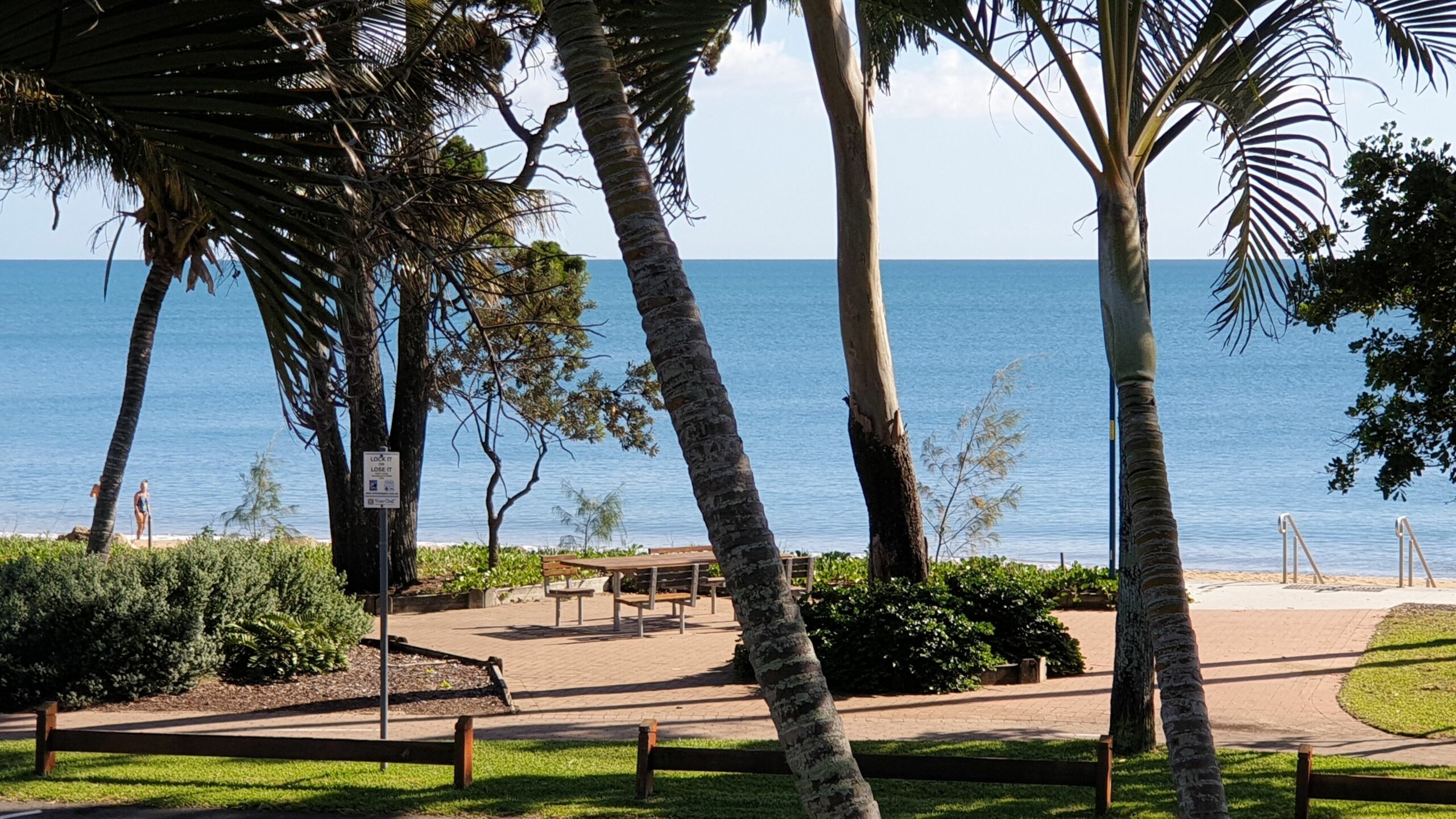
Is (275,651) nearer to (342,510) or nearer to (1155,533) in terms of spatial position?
(342,510)

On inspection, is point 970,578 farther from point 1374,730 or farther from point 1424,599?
point 1424,599

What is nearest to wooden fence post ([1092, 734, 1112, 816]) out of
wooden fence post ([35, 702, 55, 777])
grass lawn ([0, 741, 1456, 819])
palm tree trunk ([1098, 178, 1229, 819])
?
grass lawn ([0, 741, 1456, 819])

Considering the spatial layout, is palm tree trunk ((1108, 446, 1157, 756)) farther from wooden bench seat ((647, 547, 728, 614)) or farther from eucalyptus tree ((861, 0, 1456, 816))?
wooden bench seat ((647, 547, 728, 614))

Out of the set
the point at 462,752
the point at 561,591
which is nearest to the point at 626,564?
the point at 561,591

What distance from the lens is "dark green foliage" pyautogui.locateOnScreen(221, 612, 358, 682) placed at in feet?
41.5

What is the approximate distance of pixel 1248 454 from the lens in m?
60.2

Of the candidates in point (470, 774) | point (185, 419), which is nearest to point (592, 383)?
point (470, 774)

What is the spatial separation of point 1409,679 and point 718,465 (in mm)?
11399

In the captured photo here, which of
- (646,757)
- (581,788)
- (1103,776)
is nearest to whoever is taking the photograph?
(1103,776)

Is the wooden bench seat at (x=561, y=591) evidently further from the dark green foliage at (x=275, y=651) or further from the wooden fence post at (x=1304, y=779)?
the wooden fence post at (x=1304, y=779)

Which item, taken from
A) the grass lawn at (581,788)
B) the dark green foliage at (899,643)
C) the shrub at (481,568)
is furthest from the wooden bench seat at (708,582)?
the grass lawn at (581,788)

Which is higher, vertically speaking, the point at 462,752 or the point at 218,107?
the point at 218,107

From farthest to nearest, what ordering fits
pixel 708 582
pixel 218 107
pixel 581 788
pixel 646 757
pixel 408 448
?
pixel 408 448 < pixel 708 582 < pixel 581 788 < pixel 646 757 < pixel 218 107

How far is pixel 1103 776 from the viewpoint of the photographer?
7.66 meters
